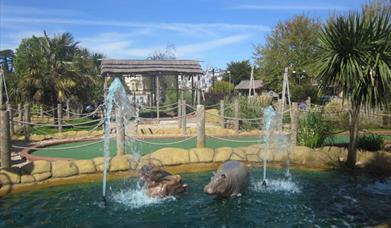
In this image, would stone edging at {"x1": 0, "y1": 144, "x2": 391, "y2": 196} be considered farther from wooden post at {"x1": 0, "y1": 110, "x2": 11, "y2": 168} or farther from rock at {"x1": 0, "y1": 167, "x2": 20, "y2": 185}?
wooden post at {"x1": 0, "y1": 110, "x2": 11, "y2": 168}

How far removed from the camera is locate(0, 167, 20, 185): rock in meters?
7.67

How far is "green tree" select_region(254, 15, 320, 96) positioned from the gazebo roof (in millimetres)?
13370

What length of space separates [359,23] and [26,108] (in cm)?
1122

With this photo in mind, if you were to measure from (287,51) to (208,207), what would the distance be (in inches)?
1187

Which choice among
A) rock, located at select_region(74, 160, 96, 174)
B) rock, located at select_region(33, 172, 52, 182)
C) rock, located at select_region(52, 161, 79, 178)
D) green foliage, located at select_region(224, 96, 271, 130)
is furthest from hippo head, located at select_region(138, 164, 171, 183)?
green foliage, located at select_region(224, 96, 271, 130)

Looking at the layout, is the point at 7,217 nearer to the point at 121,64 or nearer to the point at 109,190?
the point at 109,190

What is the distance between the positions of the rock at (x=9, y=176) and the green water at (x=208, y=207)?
1.29ft

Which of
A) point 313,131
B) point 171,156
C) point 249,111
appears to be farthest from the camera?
point 249,111

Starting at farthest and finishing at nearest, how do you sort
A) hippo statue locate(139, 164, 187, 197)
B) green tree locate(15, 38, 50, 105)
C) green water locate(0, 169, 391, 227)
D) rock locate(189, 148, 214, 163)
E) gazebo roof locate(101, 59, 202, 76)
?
green tree locate(15, 38, 50, 105)
gazebo roof locate(101, 59, 202, 76)
rock locate(189, 148, 214, 163)
hippo statue locate(139, 164, 187, 197)
green water locate(0, 169, 391, 227)

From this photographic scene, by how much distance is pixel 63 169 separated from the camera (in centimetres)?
841

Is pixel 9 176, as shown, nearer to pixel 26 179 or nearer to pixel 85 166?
pixel 26 179

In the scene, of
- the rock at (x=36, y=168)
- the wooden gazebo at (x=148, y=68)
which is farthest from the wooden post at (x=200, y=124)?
the wooden gazebo at (x=148, y=68)

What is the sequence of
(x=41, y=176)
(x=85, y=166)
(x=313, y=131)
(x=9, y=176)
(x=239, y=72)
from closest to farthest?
(x=9, y=176)
(x=41, y=176)
(x=85, y=166)
(x=313, y=131)
(x=239, y=72)

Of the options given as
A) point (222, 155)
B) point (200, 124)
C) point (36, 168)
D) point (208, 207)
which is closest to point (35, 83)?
point (200, 124)
